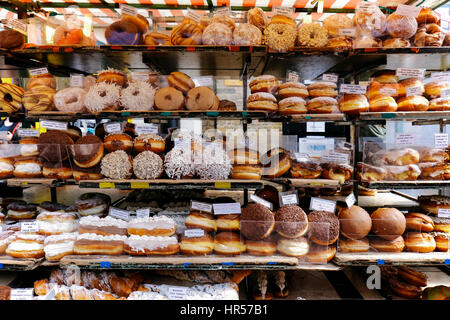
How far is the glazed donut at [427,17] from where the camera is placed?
2326 millimetres

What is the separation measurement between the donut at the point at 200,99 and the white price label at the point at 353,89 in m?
1.13

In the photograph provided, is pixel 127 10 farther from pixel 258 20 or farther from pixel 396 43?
pixel 396 43

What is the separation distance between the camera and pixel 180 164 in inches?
86.2

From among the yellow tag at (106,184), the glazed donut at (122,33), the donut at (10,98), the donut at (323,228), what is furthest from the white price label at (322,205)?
the donut at (10,98)

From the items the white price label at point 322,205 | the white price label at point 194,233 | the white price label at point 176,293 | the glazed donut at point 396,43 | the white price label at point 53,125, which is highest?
the glazed donut at point 396,43

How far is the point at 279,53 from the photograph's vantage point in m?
2.23

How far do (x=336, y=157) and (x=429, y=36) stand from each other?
124 centimetres

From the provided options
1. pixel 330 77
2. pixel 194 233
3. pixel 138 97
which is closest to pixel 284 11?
pixel 330 77

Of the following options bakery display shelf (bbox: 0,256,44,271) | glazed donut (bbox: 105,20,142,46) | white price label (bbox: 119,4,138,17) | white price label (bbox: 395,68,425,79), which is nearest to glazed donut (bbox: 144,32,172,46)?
glazed donut (bbox: 105,20,142,46)

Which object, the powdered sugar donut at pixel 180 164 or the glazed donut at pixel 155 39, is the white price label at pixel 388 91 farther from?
the glazed donut at pixel 155 39

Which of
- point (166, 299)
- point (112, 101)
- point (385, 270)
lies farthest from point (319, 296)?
point (112, 101)

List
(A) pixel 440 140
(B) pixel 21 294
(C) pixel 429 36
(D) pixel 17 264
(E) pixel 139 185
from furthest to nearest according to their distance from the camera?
(A) pixel 440 140, (C) pixel 429 36, (E) pixel 139 185, (D) pixel 17 264, (B) pixel 21 294
